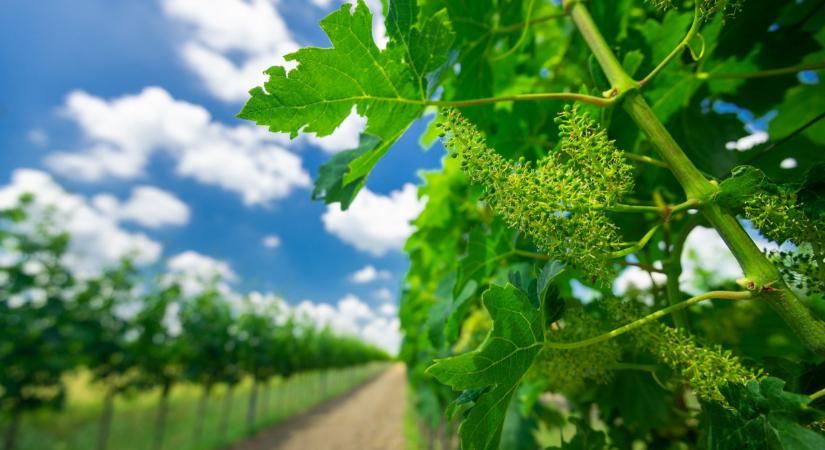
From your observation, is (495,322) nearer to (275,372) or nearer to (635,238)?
(635,238)

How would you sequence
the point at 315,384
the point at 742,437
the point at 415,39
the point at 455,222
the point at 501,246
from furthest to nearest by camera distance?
the point at 315,384
the point at 455,222
the point at 501,246
the point at 415,39
the point at 742,437

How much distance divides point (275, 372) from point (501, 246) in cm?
2765

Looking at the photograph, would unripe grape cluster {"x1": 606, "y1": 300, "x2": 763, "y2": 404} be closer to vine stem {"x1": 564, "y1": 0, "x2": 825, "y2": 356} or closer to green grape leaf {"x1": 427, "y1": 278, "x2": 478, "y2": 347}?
vine stem {"x1": 564, "y1": 0, "x2": 825, "y2": 356}

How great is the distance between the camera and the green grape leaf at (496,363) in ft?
3.10

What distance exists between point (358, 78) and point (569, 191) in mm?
671

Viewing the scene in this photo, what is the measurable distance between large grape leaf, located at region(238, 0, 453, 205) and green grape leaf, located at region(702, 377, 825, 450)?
1.01 m

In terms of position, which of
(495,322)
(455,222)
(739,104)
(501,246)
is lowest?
(495,322)

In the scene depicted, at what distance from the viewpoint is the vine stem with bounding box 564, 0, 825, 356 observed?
82 cm

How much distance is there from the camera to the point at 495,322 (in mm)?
943

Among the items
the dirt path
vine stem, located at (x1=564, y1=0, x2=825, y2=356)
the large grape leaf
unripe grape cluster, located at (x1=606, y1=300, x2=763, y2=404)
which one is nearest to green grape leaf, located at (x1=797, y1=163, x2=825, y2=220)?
vine stem, located at (x1=564, y1=0, x2=825, y2=356)

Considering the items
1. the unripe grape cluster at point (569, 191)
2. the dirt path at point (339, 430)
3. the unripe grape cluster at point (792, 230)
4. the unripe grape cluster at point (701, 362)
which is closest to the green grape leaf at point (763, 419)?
the unripe grape cluster at point (701, 362)

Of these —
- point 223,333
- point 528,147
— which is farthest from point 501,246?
point 223,333

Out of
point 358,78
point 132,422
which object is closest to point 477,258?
point 358,78

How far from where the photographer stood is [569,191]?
85 cm
